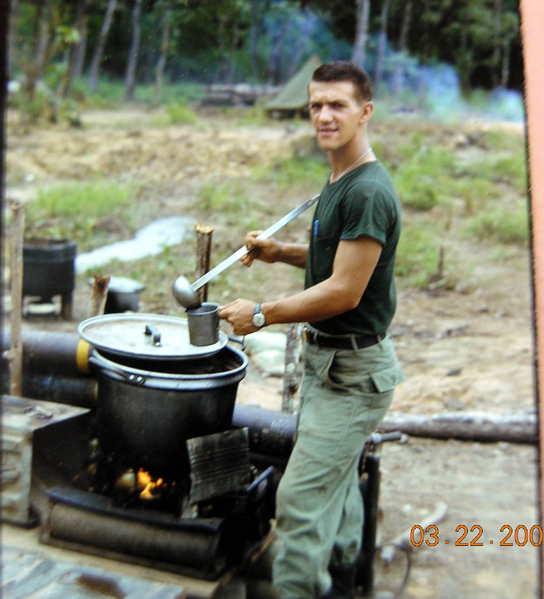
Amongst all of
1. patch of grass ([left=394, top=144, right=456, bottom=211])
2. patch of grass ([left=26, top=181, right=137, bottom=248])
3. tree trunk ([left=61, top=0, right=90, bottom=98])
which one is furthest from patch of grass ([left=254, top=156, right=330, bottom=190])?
tree trunk ([left=61, top=0, right=90, bottom=98])

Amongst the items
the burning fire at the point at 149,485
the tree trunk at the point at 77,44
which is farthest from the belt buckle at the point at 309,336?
the tree trunk at the point at 77,44

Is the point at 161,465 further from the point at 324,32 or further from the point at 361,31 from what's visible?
the point at 324,32

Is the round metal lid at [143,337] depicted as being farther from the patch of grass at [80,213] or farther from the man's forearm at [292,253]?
the patch of grass at [80,213]

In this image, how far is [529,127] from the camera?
2.55 meters

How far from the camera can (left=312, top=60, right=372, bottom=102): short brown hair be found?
9.31ft

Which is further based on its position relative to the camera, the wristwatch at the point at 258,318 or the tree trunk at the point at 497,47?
the tree trunk at the point at 497,47

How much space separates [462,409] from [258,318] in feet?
11.2

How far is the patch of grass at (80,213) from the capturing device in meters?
10.5

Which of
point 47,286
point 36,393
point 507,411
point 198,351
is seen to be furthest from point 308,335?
point 47,286

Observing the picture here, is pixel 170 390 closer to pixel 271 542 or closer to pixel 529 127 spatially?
pixel 271 542

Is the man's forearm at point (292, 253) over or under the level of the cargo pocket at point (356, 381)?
over

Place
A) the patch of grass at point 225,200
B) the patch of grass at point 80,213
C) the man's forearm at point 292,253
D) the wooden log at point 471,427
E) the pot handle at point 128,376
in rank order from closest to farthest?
the pot handle at point 128,376
the man's forearm at point 292,253
the wooden log at point 471,427
the patch of grass at point 80,213
the patch of grass at point 225,200
